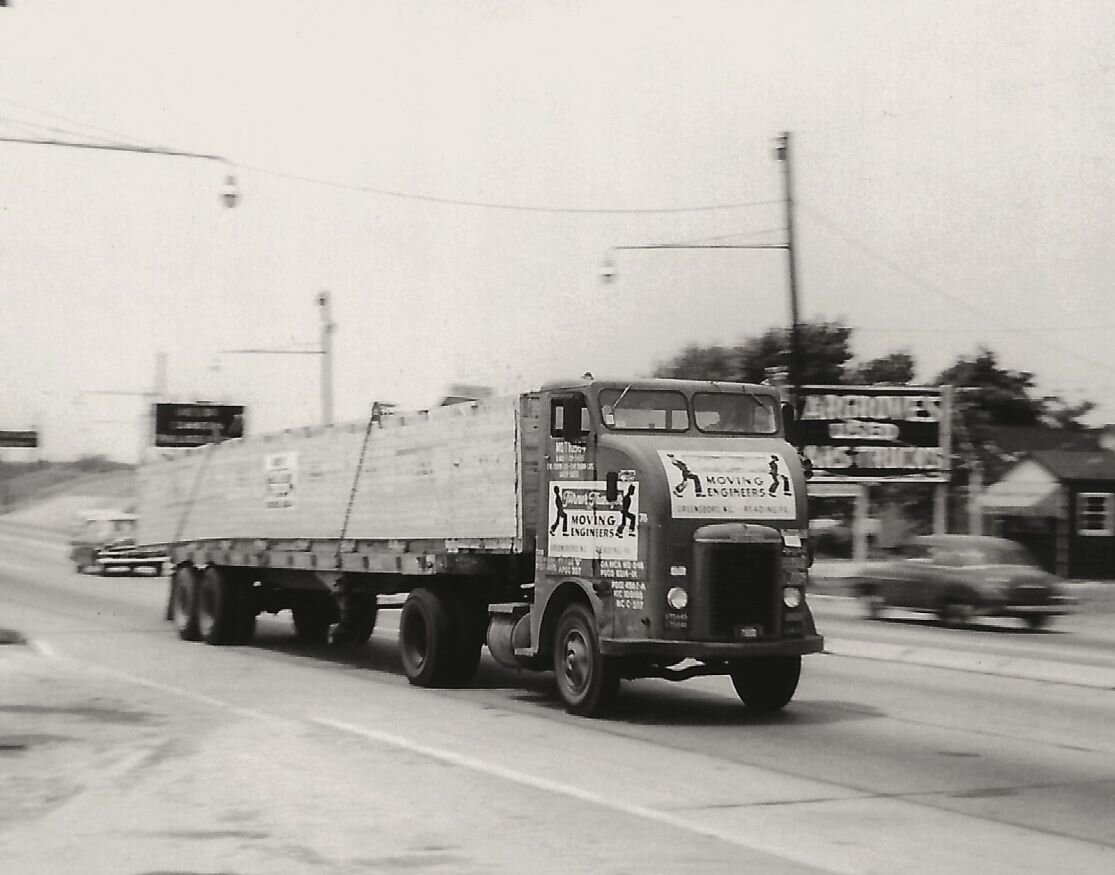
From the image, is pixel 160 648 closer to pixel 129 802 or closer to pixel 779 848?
pixel 129 802

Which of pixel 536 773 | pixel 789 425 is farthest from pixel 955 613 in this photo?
pixel 536 773

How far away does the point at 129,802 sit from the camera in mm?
9344

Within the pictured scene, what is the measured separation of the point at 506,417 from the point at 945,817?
268 inches

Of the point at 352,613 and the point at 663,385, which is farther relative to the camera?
the point at 352,613

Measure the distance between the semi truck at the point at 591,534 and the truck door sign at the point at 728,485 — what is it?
0.01 metres

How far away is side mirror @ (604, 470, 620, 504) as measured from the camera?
1366 centimetres

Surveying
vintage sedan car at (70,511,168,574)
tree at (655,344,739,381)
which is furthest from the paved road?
tree at (655,344,739,381)

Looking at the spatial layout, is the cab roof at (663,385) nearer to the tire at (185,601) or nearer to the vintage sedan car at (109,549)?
the tire at (185,601)

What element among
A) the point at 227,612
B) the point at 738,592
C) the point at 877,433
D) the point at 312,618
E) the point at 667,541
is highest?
the point at 877,433

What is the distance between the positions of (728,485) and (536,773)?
3.87 metres

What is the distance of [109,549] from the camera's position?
47.1 m

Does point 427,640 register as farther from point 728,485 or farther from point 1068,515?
point 1068,515

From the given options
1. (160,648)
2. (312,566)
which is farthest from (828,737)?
(160,648)

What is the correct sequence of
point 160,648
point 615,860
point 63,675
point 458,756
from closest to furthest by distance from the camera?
point 615,860
point 458,756
point 63,675
point 160,648
